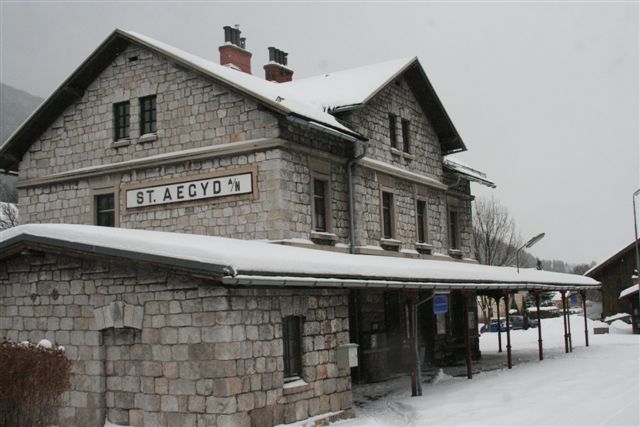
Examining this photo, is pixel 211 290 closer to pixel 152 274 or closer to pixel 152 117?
pixel 152 274

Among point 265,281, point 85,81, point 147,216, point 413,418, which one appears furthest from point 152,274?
point 85,81

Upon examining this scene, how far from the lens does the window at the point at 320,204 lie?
16344 mm

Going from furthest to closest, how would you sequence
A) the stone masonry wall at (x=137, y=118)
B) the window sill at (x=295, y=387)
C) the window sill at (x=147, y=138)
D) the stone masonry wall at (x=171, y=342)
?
the window sill at (x=147, y=138) → the stone masonry wall at (x=137, y=118) → the window sill at (x=295, y=387) → the stone masonry wall at (x=171, y=342)

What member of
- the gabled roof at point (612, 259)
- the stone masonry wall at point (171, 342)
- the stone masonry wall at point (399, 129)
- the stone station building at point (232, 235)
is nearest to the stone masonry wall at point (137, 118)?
the stone station building at point (232, 235)

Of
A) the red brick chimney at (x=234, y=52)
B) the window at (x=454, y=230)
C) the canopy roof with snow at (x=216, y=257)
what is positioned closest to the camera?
the canopy roof with snow at (x=216, y=257)

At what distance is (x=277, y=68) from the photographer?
22094mm

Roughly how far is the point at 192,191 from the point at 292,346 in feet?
18.9

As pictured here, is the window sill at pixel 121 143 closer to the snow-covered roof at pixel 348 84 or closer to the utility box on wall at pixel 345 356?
the snow-covered roof at pixel 348 84

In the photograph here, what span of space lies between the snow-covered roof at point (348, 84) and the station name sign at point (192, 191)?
3.16m

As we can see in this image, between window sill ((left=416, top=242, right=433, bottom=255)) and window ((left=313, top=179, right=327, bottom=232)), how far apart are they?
4497 millimetres

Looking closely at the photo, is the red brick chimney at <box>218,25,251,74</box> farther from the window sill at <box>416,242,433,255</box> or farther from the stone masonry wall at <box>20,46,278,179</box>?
the window sill at <box>416,242,433,255</box>

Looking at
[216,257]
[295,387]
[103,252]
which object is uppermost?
[103,252]

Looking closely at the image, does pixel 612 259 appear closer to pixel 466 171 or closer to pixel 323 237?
pixel 466 171

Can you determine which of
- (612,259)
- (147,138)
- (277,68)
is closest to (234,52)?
(277,68)
